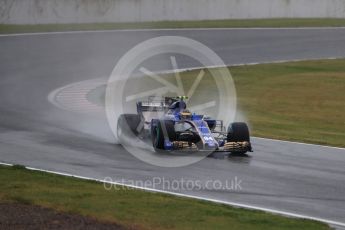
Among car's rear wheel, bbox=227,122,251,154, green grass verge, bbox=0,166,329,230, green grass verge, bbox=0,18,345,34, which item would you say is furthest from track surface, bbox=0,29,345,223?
green grass verge, bbox=0,18,345,34

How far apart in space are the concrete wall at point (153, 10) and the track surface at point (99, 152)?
4092 millimetres

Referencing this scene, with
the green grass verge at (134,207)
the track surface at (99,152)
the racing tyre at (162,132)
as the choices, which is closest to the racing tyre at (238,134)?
the track surface at (99,152)

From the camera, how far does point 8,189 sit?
12148 mm

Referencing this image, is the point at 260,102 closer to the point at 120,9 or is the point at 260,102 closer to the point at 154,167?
the point at 154,167

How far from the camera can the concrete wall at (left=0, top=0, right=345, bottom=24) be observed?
37781 mm

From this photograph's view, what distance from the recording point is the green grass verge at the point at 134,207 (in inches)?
413

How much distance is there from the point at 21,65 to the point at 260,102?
953 centimetres

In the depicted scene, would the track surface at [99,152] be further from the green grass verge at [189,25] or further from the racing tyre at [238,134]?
the green grass verge at [189,25]

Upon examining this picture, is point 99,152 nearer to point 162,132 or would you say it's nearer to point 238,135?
point 162,132

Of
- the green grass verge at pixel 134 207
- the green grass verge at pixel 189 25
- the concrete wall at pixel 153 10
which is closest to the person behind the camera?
the green grass verge at pixel 134 207

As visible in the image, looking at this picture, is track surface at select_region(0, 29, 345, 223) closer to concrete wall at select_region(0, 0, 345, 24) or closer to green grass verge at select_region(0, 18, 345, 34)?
green grass verge at select_region(0, 18, 345, 34)

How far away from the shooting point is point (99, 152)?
1597 cm

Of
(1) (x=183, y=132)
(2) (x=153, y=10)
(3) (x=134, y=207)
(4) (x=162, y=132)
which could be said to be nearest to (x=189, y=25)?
(2) (x=153, y=10)

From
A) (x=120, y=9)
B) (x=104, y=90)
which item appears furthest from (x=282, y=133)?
(x=120, y=9)
